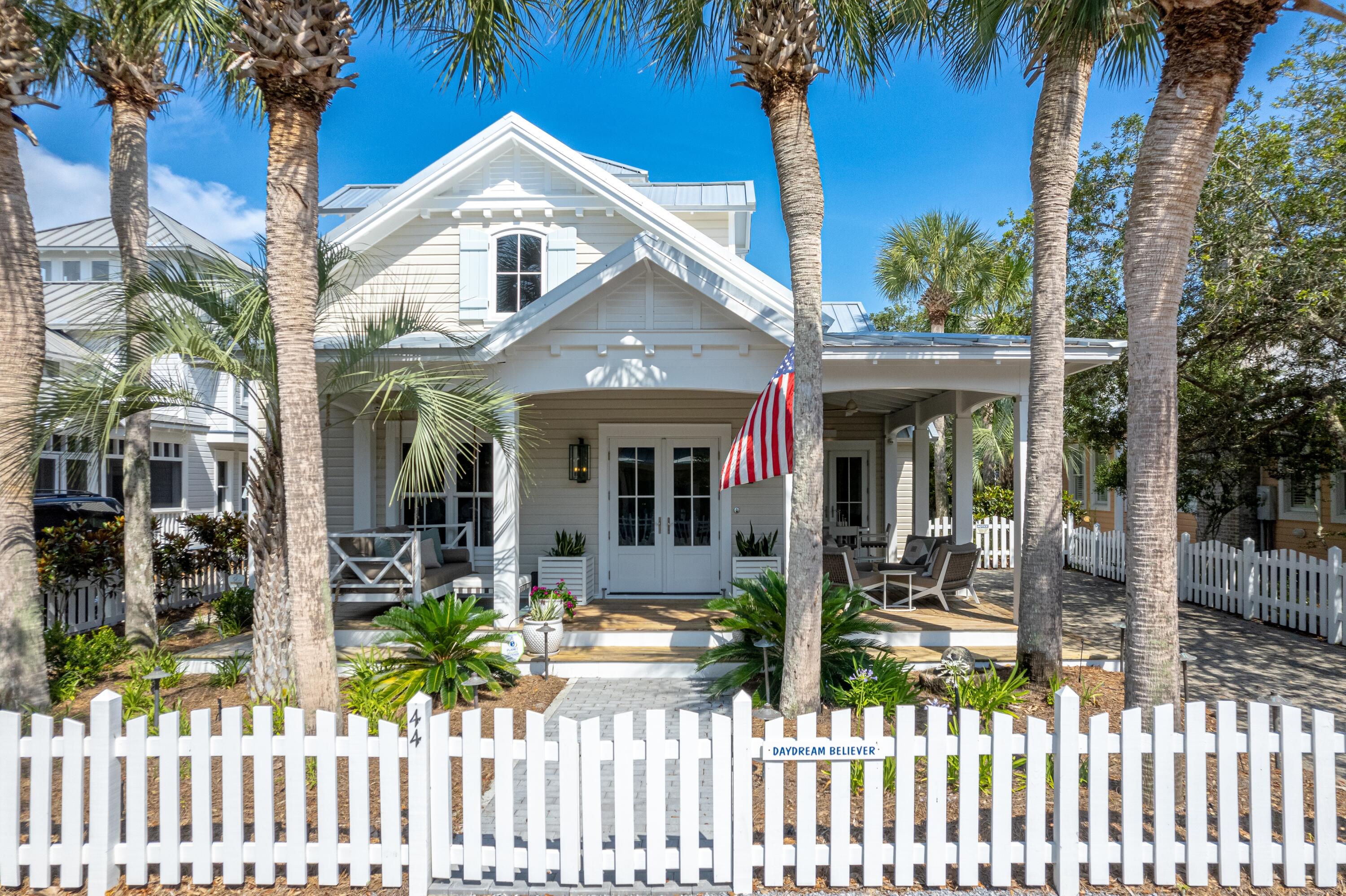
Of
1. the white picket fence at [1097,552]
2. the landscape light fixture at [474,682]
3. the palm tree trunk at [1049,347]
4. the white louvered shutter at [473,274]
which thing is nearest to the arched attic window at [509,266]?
the white louvered shutter at [473,274]

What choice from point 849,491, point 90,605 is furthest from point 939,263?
point 90,605

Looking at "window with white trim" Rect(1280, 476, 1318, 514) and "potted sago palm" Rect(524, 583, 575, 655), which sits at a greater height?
"window with white trim" Rect(1280, 476, 1318, 514)

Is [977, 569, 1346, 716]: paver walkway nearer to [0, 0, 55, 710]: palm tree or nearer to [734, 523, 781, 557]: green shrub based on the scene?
[734, 523, 781, 557]: green shrub

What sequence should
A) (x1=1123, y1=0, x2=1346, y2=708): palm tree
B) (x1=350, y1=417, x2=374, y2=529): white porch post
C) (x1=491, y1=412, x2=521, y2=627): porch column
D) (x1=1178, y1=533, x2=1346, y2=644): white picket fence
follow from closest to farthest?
(x1=1123, y1=0, x2=1346, y2=708): palm tree → (x1=491, y1=412, x2=521, y2=627): porch column → (x1=1178, y1=533, x2=1346, y2=644): white picket fence → (x1=350, y1=417, x2=374, y2=529): white porch post

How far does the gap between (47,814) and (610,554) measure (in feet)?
26.6

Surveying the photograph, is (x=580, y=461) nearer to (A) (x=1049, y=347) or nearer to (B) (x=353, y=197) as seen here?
(A) (x=1049, y=347)

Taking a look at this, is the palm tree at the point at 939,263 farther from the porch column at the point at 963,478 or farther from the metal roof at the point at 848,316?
the porch column at the point at 963,478

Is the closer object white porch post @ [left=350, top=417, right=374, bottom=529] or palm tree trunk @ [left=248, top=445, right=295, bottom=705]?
palm tree trunk @ [left=248, top=445, right=295, bottom=705]

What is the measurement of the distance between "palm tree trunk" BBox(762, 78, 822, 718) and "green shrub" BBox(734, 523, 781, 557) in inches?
187

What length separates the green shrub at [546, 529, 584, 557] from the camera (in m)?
10.7

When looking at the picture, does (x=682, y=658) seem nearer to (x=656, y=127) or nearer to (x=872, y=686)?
(x=872, y=686)

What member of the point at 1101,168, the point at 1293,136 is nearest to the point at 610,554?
the point at 1101,168

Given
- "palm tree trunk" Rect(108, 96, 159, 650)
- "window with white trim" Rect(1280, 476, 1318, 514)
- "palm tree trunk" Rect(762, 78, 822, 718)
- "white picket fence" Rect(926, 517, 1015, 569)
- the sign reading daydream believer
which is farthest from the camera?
"white picket fence" Rect(926, 517, 1015, 569)

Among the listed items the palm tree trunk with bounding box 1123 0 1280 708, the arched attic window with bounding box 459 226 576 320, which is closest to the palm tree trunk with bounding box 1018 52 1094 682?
the palm tree trunk with bounding box 1123 0 1280 708
